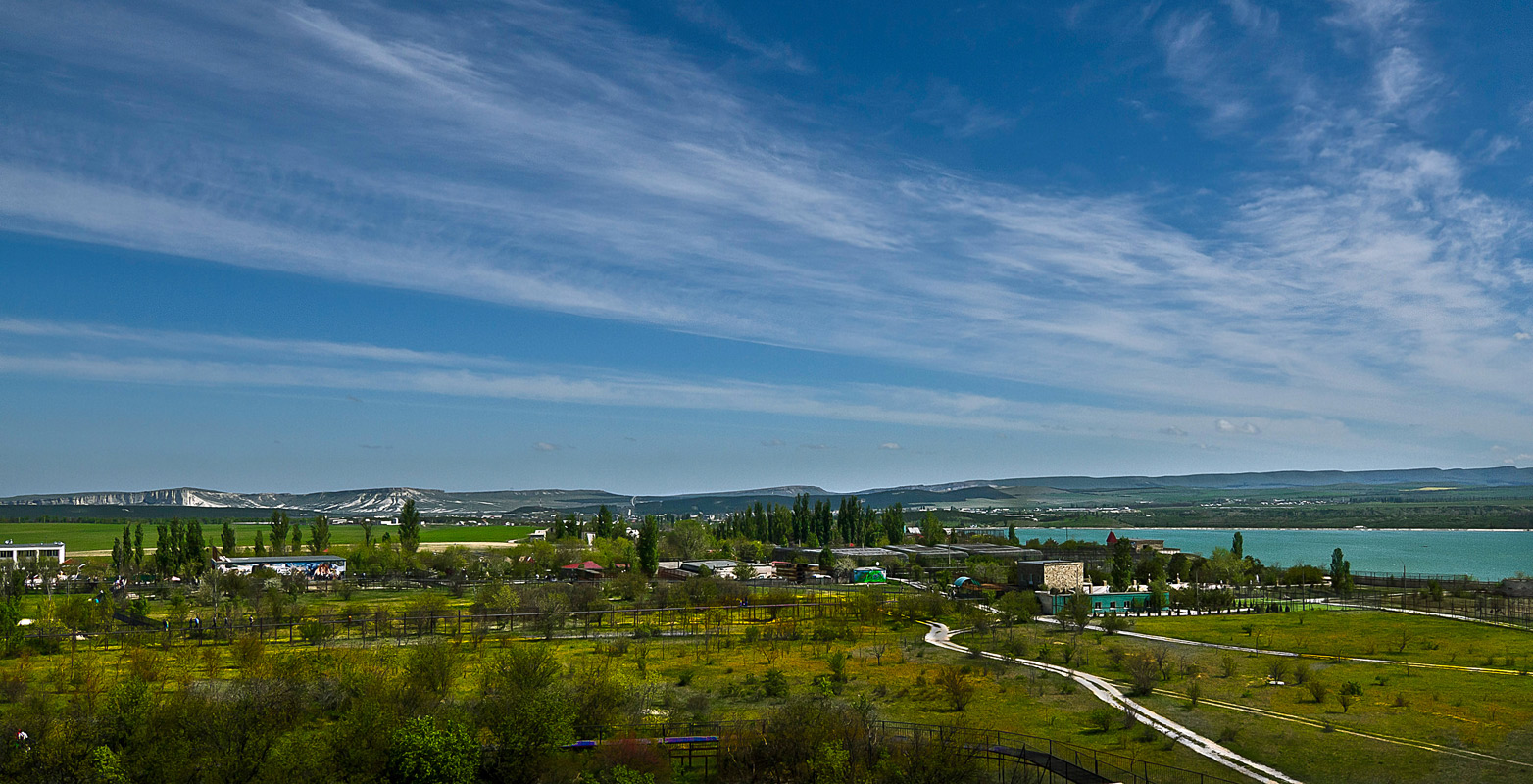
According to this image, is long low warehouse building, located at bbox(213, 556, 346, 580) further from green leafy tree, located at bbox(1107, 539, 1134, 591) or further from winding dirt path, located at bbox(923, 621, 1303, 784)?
winding dirt path, located at bbox(923, 621, 1303, 784)

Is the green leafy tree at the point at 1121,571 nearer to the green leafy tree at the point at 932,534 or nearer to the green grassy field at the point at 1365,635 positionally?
the green grassy field at the point at 1365,635

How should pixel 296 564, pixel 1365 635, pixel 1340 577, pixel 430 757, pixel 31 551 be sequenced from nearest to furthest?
pixel 430 757 → pixel 1365 635 → pixel 1340 577 → pixel 296 564 → pixel 31 551

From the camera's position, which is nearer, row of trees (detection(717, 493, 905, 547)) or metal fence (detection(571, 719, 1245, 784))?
metal fence (detection(571, 719, 1245, 784))

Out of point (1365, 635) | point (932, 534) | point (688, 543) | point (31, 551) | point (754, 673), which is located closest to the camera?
point (754, 673)

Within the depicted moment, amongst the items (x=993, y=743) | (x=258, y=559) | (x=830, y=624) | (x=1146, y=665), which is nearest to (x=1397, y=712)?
(x=1146, y=665)

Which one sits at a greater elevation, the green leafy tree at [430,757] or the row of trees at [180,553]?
the green leafy tree at [430,757]

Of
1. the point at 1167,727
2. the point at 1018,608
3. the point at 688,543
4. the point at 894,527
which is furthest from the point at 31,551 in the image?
the point at 1167,727

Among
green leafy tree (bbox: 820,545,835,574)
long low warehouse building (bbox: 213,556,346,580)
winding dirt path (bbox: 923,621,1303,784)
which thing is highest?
winding dirt path (bbox: 923,621,1303,784)

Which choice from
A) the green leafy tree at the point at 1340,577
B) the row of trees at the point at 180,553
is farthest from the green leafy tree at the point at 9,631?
the green leafy tree at the point at 1340,577

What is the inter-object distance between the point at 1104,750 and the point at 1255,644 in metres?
28.6

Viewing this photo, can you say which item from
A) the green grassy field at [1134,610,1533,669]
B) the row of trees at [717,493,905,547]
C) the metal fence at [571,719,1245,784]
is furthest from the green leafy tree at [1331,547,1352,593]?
the metal fence at [571,719,1245,784]

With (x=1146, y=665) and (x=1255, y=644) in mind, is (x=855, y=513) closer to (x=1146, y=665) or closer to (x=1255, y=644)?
(x=1255, y=644)

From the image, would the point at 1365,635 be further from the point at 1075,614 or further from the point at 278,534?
the point at 278,534

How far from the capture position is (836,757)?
26641 millimetres
